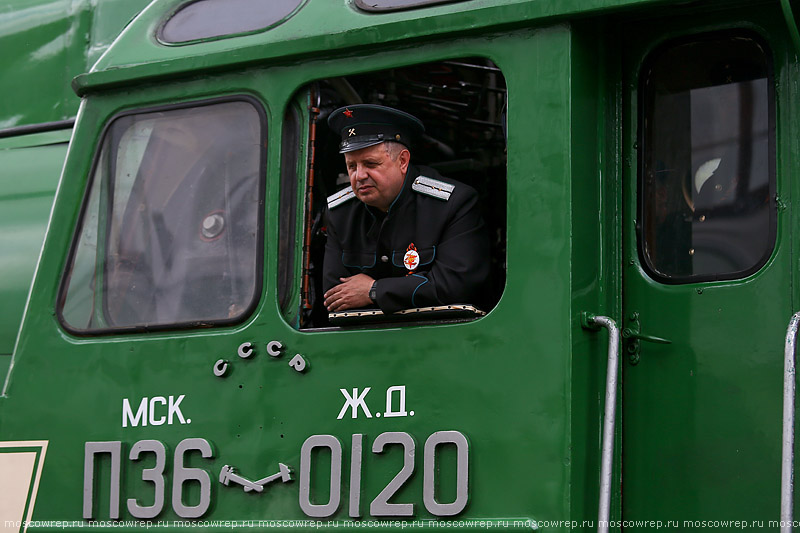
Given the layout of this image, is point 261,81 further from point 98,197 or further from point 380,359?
point 380,359

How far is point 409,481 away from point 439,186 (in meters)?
0.93

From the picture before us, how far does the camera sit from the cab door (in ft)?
9.23

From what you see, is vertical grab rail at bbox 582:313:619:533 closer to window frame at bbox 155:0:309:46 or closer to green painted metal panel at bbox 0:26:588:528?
green painted metal panel at bbox 0:26:588:528

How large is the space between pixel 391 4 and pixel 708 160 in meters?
1.03

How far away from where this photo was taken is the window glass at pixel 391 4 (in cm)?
317

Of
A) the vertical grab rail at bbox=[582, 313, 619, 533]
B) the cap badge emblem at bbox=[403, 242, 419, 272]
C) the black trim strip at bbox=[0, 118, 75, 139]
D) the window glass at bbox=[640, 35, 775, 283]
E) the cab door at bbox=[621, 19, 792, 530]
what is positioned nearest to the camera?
the vertical grab rail at bbox=[582, 313, 619, 533]

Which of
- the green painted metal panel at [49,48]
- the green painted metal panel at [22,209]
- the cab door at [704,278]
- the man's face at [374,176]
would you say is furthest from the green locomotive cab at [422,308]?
the green painted metal panel at [49,48]

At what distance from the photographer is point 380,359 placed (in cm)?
300

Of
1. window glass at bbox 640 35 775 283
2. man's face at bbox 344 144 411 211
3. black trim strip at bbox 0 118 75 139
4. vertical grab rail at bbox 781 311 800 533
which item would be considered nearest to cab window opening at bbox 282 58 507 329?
man's face at bbox 344 144 411 211

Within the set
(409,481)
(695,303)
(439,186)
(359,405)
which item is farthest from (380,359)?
(695,303)

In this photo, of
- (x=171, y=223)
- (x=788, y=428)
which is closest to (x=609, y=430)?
(x=788, y=428)

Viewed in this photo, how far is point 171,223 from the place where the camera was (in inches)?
136

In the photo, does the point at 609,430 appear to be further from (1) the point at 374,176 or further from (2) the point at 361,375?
(1) the point at 374,176

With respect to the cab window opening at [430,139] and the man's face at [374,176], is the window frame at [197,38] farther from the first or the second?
the man's face at [374,176]
